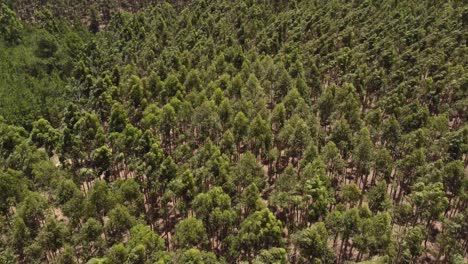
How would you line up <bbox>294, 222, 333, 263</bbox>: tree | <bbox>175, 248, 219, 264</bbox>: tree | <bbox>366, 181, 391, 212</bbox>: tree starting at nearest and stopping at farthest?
<bbox>175, 248, 219, 264</bbox>: tree → <bbox>294, 222, 333, 263</bbox>: tree → <bbox>366, 181, 391, 212</bbox>: tree

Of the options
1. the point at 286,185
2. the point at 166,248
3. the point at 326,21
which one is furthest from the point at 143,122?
the point at 326,21

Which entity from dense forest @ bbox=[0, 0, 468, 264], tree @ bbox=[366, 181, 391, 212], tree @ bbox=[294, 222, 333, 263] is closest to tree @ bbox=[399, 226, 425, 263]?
dense forest @ bbox=[0, 0, 468, 264]

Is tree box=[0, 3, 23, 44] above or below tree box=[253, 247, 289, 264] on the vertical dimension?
above

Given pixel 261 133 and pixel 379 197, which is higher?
pixel 261 133

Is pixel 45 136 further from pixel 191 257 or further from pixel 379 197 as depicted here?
pixel 379 197

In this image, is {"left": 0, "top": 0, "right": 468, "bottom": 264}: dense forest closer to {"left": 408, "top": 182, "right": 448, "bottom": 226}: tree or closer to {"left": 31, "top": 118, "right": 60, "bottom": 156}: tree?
{"left": 408, "top": 182, "right": 448, "bottom": 226}: tree

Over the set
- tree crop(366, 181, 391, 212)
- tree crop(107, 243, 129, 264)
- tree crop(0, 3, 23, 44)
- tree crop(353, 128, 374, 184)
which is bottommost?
tree crop(107, 243, 129, 264)

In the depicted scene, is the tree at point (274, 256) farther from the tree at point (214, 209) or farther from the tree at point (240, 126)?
the tree at point (240, 126)

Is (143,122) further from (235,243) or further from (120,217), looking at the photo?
(235,243)

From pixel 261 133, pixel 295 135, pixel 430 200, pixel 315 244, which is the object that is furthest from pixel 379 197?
pixel 261 133
